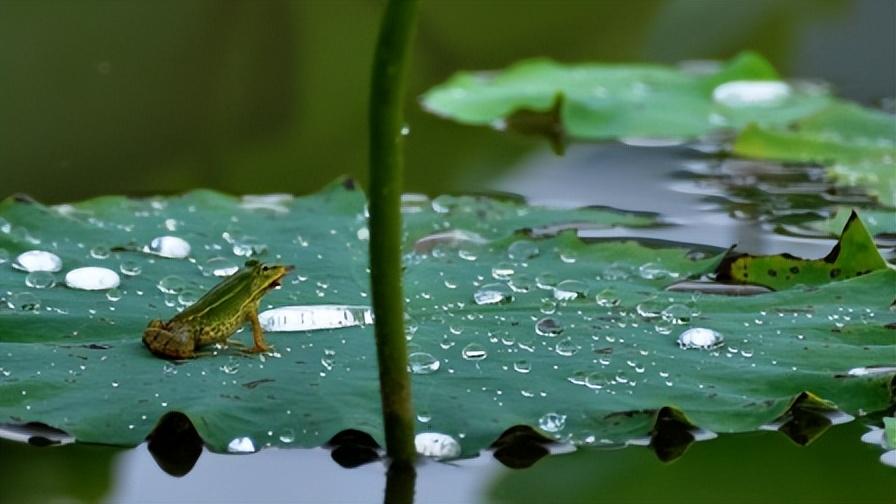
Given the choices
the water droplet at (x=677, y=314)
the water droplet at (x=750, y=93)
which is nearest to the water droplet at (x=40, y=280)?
the water droplet at (x=677, y=314)

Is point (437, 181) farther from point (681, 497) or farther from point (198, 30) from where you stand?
point (198, 30)

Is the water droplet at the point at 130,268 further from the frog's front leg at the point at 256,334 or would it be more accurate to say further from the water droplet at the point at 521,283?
the water droplet at the point at 521,283

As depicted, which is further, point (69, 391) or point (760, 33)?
point (760, 33)

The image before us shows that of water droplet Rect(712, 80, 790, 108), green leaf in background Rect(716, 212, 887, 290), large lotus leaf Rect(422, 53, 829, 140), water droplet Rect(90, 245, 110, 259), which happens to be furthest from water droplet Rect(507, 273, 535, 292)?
water droplet Rect(712, 80, 790, 108)

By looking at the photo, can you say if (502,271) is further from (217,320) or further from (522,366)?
(217,320)

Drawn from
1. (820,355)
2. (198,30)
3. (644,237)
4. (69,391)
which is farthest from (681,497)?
(198,30)

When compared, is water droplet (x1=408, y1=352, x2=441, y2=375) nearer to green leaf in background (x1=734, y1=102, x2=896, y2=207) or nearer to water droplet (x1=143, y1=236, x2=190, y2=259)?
water droplet (x1=143, y1=236, x2=190, y2=259)

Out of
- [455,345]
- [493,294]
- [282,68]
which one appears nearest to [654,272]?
[493,294]
